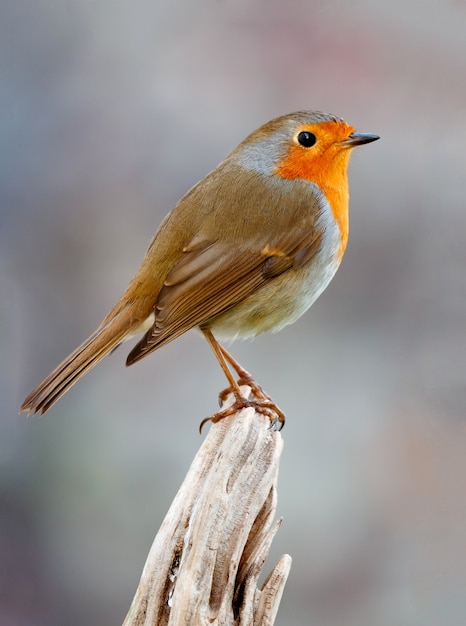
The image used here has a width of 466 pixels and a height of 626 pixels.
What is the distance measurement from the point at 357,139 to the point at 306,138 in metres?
0.15

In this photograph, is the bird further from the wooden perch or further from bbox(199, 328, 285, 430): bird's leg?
the wooden perch

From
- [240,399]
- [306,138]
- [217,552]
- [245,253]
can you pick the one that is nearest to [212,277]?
[245,253]

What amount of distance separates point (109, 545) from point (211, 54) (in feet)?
6.71

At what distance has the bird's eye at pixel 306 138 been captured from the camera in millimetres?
2637

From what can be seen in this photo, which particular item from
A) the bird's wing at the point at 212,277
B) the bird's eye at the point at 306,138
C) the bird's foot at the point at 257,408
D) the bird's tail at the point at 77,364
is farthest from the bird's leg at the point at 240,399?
the bird's eye at the point at 306,138

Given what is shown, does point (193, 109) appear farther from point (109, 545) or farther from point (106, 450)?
point (109, 545)

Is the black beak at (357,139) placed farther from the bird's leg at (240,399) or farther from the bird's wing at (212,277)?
the bird's leg at (240,399)

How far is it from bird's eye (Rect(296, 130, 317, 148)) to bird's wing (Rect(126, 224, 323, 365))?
0.85 feet

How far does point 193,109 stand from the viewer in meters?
3.85

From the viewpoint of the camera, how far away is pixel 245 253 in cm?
251

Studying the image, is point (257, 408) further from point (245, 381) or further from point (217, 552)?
point (217, 552)

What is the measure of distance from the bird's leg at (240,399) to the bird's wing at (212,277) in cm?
18

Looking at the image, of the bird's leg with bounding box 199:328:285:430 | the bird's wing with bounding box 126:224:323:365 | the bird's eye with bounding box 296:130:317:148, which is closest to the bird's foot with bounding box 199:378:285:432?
the bird's leg with bounding box 199:328:285:430

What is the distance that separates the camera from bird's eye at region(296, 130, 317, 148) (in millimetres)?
2637
